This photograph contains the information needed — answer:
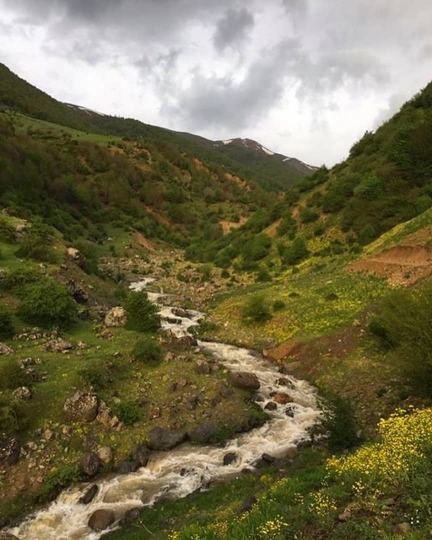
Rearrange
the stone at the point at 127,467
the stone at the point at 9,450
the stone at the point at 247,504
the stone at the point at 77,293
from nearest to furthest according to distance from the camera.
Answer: the stone at the point at 247,504 → the stone at the point at 9,450 → the stone at the point at 127,467 → the stone at the point at 77,293

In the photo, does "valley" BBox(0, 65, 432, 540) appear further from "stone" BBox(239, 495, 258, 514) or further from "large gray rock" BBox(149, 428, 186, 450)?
"stone" BBox(239, 495, 258, 514)

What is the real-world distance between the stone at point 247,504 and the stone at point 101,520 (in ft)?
14.5

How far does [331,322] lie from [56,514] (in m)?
18.3

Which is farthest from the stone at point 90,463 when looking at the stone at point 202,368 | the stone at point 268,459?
the stone at point 202,368

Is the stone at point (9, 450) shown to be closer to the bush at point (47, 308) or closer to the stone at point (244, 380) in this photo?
the stone at point (244, 380)

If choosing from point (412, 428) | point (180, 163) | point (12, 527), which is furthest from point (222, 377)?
point (180, 163)

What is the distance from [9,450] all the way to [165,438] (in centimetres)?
559

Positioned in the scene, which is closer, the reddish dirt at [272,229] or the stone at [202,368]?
the stone at [202,368]

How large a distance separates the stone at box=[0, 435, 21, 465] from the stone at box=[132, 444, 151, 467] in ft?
13.5

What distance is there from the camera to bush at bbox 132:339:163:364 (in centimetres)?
2234

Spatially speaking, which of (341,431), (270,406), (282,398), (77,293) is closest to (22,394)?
(270,406)

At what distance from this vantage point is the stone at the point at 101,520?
43.2 feet

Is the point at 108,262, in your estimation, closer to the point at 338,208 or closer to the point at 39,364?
the point at 338,208

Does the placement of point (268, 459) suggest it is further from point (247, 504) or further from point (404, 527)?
point (404, 527)
